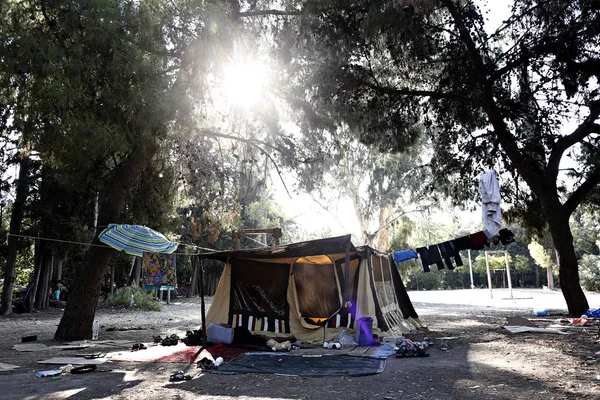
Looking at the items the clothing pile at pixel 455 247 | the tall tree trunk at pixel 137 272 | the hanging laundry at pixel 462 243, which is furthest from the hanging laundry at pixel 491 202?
the tall tree trunk at pixel 137 272

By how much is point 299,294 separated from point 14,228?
377 inches

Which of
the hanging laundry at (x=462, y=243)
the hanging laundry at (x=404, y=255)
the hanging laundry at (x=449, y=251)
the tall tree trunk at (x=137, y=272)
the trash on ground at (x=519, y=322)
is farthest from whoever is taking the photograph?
the tall tree trunk at (x=137, y=272)

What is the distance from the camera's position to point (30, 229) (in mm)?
13008

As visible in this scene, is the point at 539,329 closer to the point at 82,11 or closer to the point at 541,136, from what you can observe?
the point at 541,136

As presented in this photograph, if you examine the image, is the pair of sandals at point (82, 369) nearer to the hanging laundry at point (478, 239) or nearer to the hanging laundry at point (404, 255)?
the hanging laundry at point (404, 255)

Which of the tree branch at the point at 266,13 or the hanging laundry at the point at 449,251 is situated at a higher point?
the tree branch at the point at 266,13

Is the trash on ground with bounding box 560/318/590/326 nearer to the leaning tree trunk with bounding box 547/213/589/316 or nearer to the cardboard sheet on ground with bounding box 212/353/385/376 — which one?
the leaning tree trunk with bounding box 547/213/589/316

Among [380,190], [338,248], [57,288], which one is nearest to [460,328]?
[338,248]

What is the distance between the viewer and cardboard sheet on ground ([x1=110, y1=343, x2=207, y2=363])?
537cm

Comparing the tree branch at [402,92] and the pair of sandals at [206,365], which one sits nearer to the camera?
the pair of sandals at [206,365]

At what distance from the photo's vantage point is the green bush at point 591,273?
19.3m

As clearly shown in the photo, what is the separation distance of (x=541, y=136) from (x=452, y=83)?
1.91 m

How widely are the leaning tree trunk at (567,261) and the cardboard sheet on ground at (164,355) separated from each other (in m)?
6.56

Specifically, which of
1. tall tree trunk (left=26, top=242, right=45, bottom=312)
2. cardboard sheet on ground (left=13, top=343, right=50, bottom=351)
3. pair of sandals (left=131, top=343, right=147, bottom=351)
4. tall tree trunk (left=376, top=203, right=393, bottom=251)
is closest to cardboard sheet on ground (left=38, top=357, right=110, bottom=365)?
pair of sandals (left=131, top=343, right=147, bottom=351)
